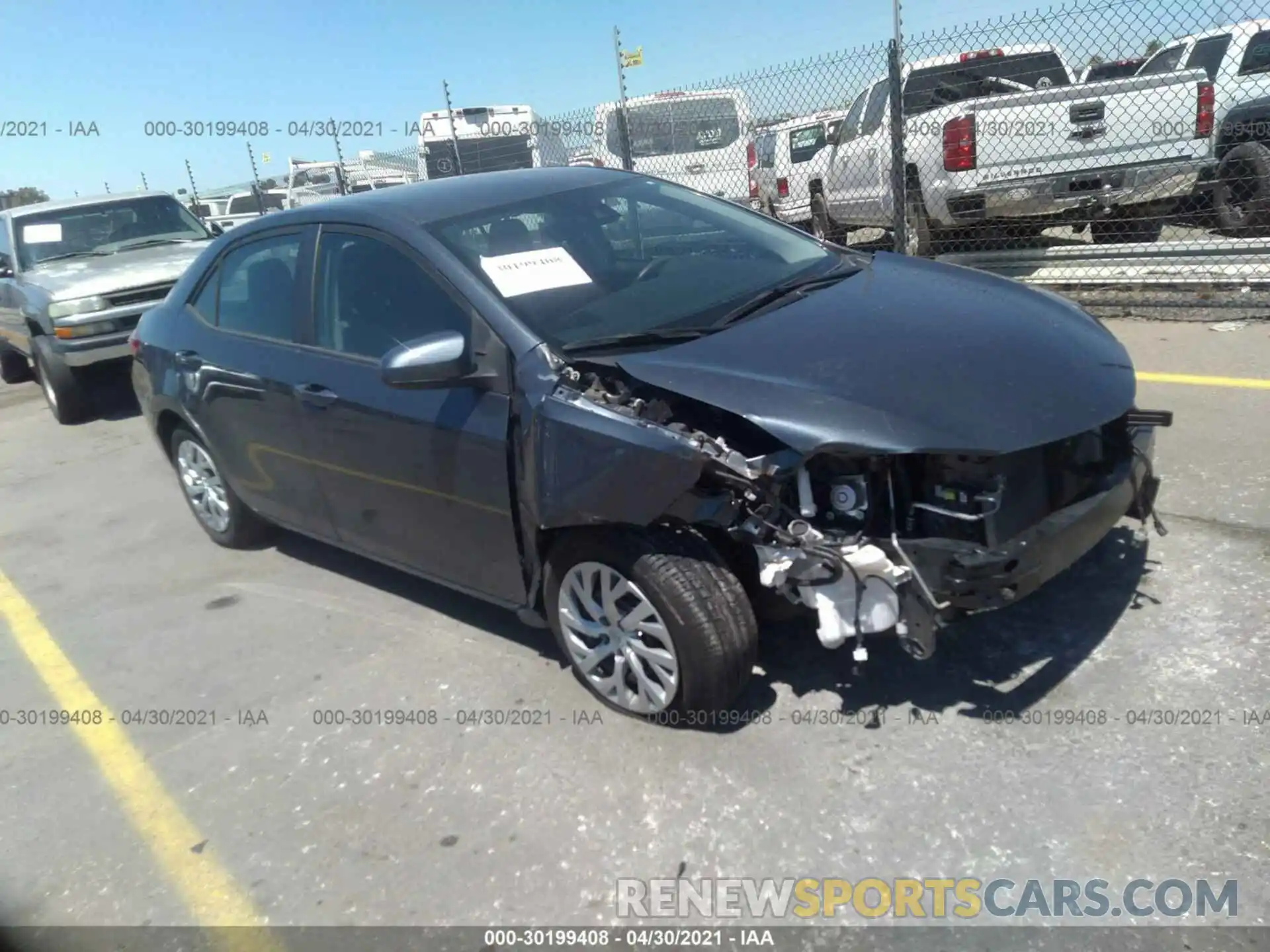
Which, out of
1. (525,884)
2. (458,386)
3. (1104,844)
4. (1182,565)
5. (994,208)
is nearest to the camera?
(1104,844)

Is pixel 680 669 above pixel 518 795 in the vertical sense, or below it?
above

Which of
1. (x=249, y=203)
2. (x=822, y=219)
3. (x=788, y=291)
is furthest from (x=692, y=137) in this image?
(x=249, y=203)

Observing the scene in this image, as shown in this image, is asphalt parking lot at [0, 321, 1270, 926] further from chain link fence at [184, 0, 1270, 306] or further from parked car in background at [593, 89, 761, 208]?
parked car in background at [593, 89, 761, 208]

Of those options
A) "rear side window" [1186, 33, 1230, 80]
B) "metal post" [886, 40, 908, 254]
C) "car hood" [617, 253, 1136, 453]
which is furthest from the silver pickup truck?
"rear side window" [1186, 33, 1230, 80]

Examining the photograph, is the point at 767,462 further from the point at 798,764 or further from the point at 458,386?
the point at 458,386

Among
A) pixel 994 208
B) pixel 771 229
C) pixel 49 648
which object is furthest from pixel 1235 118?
pixel 49 648

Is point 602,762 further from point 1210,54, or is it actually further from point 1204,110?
point 1210,54

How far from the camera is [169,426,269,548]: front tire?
16.7ft

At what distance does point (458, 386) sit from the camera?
341 cm

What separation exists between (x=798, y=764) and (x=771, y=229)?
7.61ft

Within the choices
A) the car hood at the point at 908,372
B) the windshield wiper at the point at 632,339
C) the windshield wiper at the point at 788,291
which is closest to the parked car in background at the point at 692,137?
the windshield wiper at the point at 788,291

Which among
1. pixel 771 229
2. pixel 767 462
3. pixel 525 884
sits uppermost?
pixel 771 229

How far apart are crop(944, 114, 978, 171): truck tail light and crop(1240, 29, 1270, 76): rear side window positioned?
305 cm

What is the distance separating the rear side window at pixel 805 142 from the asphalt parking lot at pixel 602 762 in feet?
26.9
